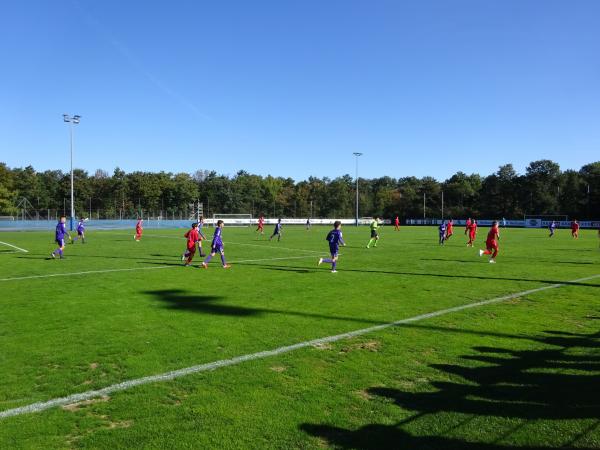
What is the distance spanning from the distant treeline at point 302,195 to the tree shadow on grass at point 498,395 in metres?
76.6

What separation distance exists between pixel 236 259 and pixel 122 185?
85697 millimetres

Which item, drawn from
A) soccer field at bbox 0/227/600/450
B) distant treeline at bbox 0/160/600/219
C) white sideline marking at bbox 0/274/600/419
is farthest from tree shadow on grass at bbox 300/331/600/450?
distant treeline at bbox 0/160/600/219

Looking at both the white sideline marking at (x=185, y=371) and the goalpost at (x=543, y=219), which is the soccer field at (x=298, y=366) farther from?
the goalpost at (x=543, y=219)

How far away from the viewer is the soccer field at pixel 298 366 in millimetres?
4352

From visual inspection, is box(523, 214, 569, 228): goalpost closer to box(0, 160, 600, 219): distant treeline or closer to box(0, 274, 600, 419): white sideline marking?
box(0, 160, 600, 219): distant treeline

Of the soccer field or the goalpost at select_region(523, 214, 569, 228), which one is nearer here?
the soccer field

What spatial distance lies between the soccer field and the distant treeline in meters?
71.5

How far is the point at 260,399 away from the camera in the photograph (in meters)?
5.06

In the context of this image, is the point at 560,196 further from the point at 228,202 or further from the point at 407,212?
the point at 228,202

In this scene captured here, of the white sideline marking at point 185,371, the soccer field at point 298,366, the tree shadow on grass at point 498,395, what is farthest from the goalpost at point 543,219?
the tree shadow on grass at point 498,395

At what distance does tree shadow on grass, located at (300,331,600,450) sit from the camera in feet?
13.9

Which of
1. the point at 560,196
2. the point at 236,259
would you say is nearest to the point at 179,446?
the point at 236,259

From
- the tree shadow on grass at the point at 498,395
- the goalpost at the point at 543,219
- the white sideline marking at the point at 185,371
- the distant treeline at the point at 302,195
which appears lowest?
the tree shadow on grass at the point at 498,395

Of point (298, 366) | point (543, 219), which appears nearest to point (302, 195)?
point (543, 219)
